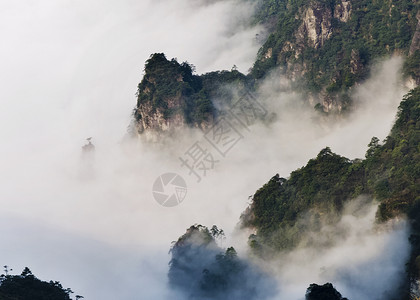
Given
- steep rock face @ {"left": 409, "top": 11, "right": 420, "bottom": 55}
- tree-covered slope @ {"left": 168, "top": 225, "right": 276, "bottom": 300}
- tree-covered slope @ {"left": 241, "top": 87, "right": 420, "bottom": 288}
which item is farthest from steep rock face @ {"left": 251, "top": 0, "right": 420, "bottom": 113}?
tree-covered slope @ {"left": 168, "top": 225, "right": 276, "bottom": 300}

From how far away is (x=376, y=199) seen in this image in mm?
91625

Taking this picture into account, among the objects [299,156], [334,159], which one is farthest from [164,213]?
[334,159]

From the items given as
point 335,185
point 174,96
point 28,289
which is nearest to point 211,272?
point 335,185

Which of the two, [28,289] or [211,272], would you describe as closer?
[28,289]

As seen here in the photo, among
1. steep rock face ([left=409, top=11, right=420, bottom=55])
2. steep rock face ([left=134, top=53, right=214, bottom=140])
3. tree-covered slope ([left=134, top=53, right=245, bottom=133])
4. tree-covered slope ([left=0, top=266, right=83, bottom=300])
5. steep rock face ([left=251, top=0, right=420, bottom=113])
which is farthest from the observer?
tree-covered slope ([left=134, top=53, right=245, bottom=133])

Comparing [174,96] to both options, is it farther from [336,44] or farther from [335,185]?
[335,185]

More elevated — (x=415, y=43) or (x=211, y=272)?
(x=415, y=43)

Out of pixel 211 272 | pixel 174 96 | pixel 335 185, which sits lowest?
pixel 211 272

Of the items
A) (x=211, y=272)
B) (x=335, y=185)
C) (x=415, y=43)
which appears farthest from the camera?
(x=415, y=43)

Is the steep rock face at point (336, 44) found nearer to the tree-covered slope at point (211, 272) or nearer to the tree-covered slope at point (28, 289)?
the tree-covered slope at point (211, 272)

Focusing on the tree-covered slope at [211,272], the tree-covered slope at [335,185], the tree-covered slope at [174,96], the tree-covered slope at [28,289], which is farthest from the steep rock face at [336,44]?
the tree-covered slope at [28,289]

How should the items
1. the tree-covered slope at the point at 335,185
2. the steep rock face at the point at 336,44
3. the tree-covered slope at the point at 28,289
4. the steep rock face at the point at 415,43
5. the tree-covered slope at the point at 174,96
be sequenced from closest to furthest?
1. the tree-covered slope at the point at 28,289
2. the tree-covered slope at the point at 335,185
3. the steep rock face at the point at 415,43
4. the steep rock face at the point at 336,44
5. the tree-covered slope at the point at 174,96

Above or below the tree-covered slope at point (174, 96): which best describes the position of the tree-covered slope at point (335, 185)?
below

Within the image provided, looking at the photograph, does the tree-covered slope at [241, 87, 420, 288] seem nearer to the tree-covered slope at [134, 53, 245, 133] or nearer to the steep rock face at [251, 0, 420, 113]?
the steep rock face at [251, 0, 420, 113]
